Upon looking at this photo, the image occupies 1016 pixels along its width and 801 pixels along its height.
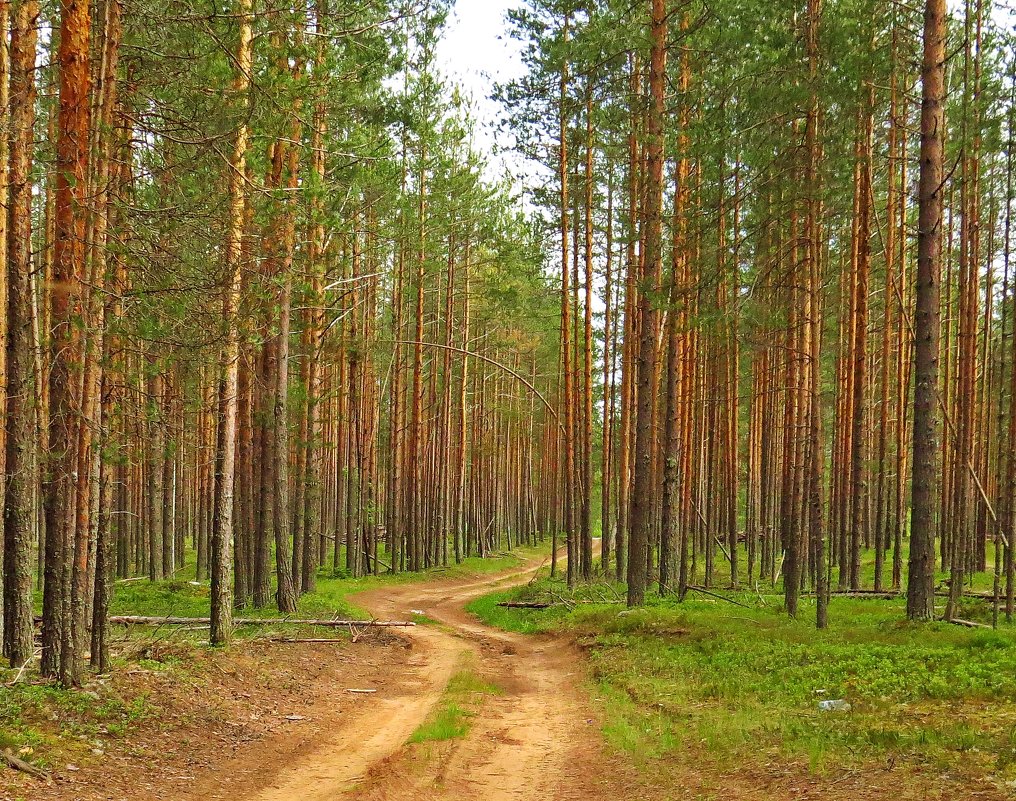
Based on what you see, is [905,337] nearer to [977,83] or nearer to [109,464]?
[977,83]

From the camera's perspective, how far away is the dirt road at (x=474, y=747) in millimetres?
6801

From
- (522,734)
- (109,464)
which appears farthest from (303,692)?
(109,464)

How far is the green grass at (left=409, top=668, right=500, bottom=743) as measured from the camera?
8.58m

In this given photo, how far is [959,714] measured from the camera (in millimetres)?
7160

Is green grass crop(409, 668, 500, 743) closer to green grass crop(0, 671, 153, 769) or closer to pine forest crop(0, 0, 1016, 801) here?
pine forest crop(0, 0, 1016, 801)

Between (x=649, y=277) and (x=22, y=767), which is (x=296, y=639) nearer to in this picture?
(x=22, y=767)

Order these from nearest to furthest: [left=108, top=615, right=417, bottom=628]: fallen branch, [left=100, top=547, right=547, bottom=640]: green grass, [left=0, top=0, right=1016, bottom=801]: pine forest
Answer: [left=0, top=0, right=1016, bottom=801]: pine forest < [left=108, top=615, right=417, bottom=628]: fallen branch < [left=100, top=547, right=547, bottom=640]: green grass

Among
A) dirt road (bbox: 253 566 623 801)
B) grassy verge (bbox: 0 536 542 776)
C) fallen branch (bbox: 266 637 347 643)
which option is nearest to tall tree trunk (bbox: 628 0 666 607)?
dirt road (bbox: 253 566 623 801)

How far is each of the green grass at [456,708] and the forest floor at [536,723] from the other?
4 cm

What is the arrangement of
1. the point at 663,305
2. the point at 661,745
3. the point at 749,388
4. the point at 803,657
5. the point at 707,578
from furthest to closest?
the point at 749,388 → the point at 707,578 → the point at 663,305 → the point at 803,657 → the point at 661,745

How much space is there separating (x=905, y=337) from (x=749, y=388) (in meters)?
7.48

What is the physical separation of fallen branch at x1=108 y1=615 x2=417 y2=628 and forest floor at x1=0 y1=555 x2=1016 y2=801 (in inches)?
A: 63.0

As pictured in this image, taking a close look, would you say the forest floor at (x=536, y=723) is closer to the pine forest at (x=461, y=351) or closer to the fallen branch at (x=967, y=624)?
the pine forest at (x=461, y=351)

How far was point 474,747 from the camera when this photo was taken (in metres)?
8.20
